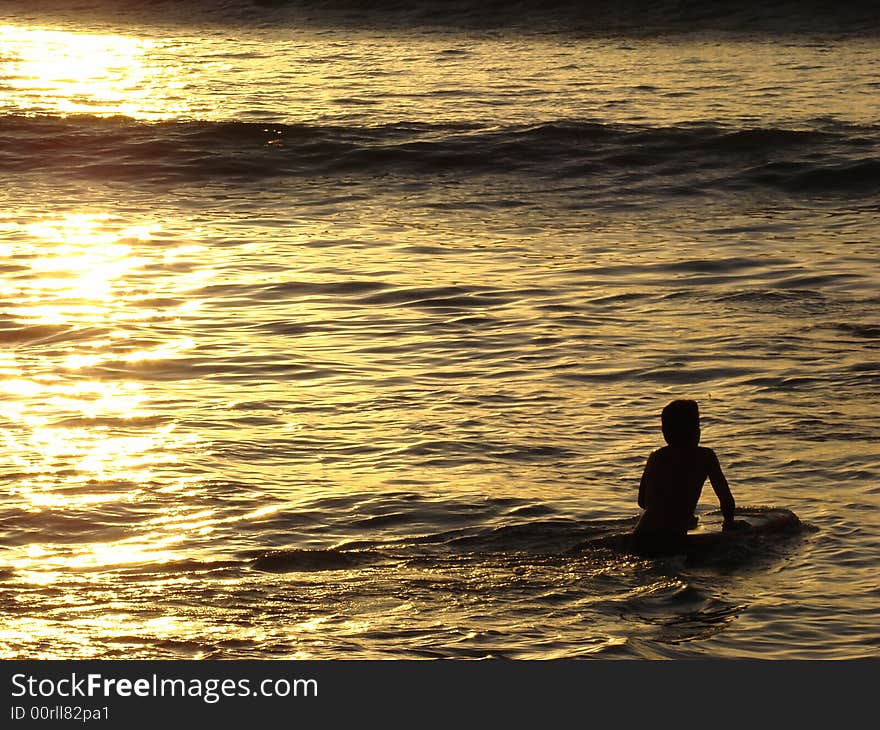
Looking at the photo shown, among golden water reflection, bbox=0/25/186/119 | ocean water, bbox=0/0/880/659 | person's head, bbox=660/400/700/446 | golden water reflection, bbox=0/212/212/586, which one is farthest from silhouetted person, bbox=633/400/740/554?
golden water reflection, bbox=0/25/186/119

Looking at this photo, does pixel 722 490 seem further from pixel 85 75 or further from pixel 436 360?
pixel 85 75

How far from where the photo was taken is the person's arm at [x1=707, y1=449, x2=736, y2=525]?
7.79 metres

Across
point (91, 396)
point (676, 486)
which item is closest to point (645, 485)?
point (676, 486)

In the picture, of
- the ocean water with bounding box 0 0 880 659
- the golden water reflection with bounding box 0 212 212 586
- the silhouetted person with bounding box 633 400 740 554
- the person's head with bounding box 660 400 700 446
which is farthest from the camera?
the golden water reflection with bounding box 0 212 212 586

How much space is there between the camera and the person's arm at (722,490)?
7.79m

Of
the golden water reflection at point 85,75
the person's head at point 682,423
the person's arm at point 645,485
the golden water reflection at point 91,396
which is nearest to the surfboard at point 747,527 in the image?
the person's arm at point 645,485

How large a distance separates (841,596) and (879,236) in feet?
32.6

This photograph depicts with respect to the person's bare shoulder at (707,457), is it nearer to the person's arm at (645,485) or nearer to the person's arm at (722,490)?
the person's arm at (722,490)

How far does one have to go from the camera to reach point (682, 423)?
25.8ft

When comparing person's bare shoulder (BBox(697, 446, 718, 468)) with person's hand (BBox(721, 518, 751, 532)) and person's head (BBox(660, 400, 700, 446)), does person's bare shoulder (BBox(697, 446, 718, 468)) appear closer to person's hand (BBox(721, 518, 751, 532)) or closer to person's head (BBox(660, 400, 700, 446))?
person's head (BBox(660, 400, 700, 446))

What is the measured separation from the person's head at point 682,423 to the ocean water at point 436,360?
23.4 inches

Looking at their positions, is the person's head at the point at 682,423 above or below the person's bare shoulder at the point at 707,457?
above

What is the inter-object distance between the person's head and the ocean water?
1.95 ft

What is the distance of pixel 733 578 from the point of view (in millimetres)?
7492
